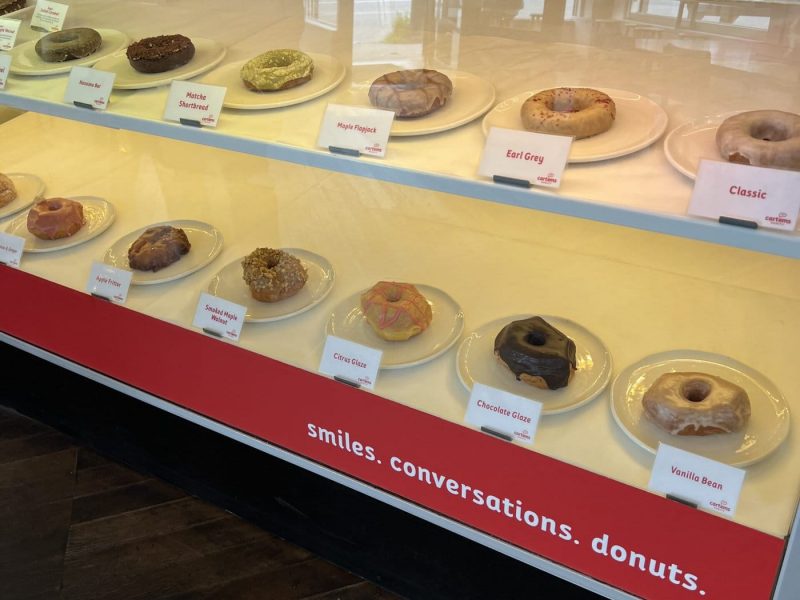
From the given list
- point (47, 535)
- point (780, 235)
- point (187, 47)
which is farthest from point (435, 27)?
point (47, 535)

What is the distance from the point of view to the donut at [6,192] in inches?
80.0

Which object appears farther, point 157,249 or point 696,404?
point 157,249

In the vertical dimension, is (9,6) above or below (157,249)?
above

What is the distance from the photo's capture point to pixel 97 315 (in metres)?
1.77

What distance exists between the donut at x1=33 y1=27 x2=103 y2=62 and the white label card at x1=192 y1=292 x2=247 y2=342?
57cm

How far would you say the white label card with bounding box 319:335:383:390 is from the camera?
140 centimetres

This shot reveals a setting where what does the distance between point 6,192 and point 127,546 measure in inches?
39.9

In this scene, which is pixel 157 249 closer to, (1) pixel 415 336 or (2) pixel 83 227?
(2) pixel 83 227

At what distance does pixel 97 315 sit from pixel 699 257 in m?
1.39

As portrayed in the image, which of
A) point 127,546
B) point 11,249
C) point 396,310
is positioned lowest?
point 127,546

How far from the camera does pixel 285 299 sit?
5.47 ft

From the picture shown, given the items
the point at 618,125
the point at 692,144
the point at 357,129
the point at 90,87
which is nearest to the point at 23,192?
the point at 90,87

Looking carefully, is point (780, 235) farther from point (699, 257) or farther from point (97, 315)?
point (97, 315)

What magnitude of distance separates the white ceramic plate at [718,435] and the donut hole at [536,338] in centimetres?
15
